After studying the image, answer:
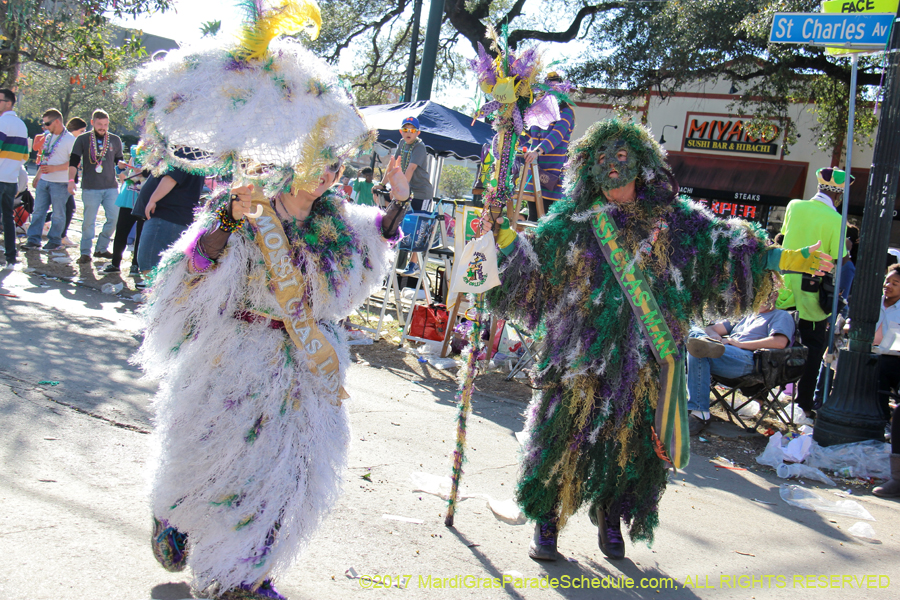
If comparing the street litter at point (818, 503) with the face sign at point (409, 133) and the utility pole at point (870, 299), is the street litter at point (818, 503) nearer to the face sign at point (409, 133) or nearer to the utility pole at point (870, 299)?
the utility pole at point (870, 299)

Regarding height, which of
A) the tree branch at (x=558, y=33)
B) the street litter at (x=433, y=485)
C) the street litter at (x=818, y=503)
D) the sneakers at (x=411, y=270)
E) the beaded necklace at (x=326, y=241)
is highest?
the tree branch at (x=558, y=33)

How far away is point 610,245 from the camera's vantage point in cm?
347

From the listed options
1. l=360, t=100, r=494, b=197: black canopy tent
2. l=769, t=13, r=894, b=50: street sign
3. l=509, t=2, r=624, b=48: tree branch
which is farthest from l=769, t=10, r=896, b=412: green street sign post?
l=509, t=2, r=624, b=48: tree branch

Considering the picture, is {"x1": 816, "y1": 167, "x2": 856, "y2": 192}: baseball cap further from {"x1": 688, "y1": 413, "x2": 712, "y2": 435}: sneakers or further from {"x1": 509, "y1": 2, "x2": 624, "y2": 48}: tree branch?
{"x1": 509, "y1": 2, "x2": 624, "y2": 48}: tree branch

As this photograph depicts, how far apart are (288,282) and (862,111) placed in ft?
51.7

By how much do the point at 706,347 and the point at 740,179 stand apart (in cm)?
1482

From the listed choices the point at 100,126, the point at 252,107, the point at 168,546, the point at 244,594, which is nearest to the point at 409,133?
the point at 100,126

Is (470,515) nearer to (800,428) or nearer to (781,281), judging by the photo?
(781,281)

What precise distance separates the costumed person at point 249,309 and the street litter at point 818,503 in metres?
3.36

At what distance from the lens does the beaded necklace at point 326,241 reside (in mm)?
2781

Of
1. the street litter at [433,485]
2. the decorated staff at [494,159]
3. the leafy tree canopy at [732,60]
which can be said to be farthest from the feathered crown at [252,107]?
the leafy tree canopy at [732,60]

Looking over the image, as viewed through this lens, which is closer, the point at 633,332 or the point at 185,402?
the point at 185,402

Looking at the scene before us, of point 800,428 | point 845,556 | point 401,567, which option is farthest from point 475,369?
point 800,428

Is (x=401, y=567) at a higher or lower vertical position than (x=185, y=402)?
lower
